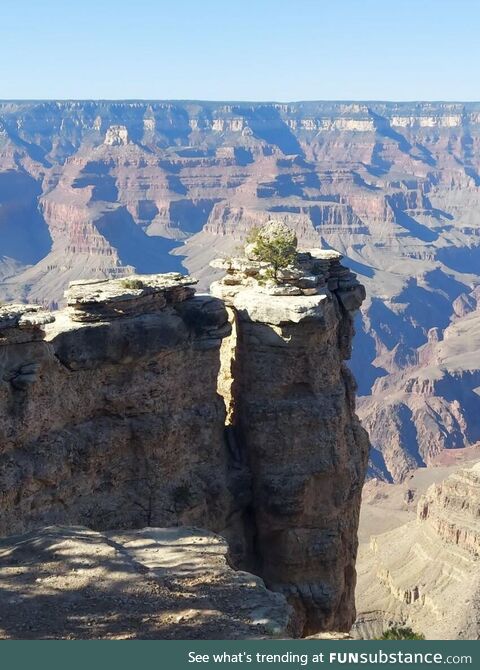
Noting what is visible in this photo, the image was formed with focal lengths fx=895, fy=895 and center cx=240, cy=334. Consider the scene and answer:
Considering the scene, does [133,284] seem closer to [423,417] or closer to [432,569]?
[432,569]

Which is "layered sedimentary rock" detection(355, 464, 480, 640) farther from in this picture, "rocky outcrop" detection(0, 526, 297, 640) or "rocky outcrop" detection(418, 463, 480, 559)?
"rocky outcrop" detection(0, 526, 297, 640)

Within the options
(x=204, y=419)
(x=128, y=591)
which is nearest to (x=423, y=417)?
(x=204, y=419)

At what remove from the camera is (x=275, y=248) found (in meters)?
34.1

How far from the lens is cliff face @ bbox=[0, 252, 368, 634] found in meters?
28.1

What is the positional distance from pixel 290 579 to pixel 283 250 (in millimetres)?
12273

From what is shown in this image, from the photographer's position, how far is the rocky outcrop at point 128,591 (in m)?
19.0

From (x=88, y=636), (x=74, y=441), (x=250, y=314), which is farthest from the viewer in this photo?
(x=250, y=314)

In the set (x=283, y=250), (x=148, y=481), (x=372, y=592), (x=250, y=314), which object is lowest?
(x=372, y=592)

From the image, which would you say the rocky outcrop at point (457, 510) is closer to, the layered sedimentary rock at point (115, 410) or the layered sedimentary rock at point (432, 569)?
the layered sedimentary rock at point (432, 569)

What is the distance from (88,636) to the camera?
18453 millimetres

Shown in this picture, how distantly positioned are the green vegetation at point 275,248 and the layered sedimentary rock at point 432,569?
125 feet

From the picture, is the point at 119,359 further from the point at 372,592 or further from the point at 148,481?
the point at 372,592

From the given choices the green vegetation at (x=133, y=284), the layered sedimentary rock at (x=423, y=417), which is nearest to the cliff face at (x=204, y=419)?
the green vegetation at (x=133, y=284)

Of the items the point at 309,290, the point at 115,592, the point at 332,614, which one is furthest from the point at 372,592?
the point at 115,592
